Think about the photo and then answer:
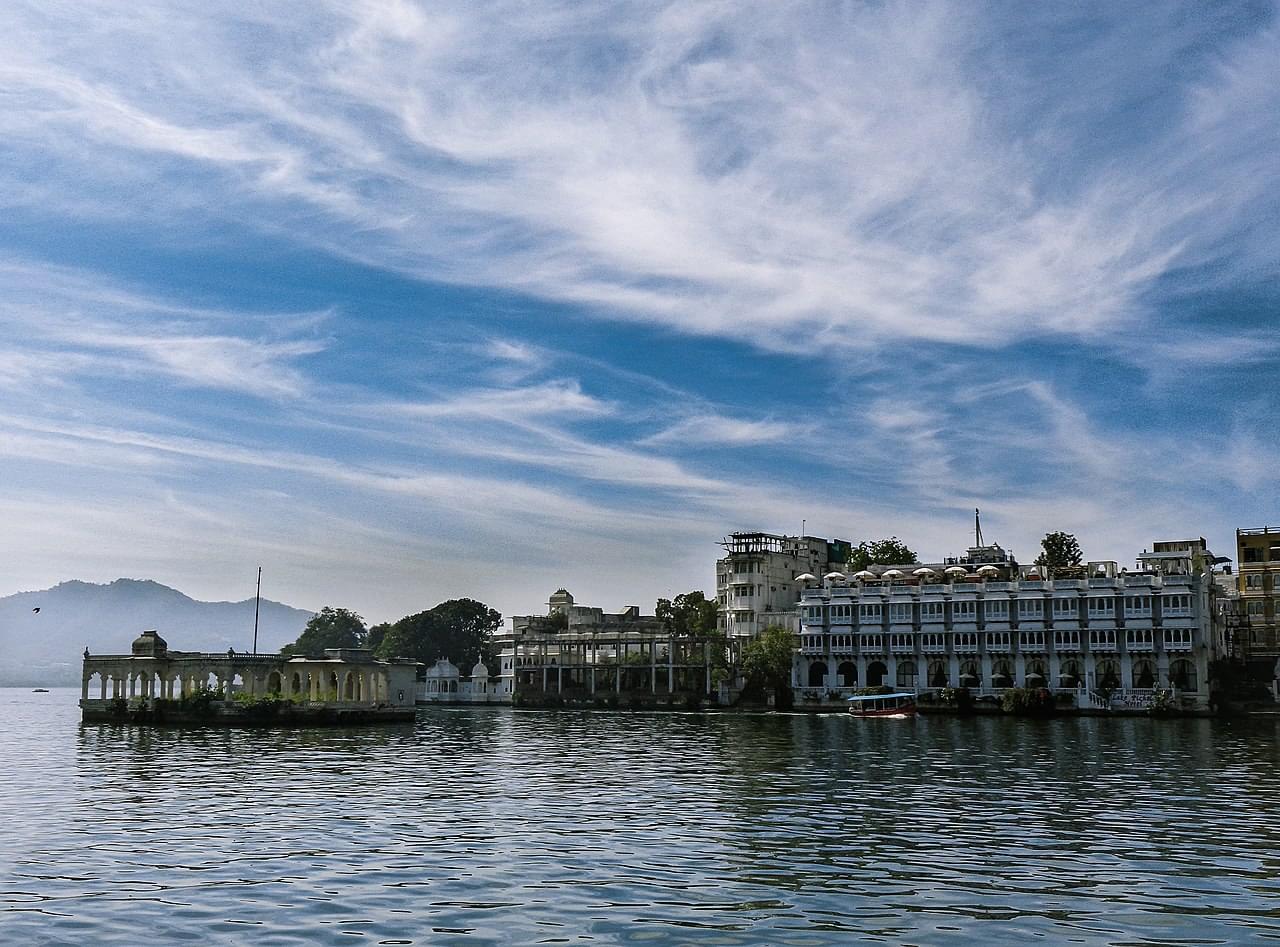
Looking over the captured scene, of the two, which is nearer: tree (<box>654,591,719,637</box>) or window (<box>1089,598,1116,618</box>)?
window (<box>1089,598,1116,618</box>)

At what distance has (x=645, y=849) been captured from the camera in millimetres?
30969

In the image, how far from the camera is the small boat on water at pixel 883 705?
112m

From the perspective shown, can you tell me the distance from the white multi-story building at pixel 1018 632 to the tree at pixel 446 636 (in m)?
68.6

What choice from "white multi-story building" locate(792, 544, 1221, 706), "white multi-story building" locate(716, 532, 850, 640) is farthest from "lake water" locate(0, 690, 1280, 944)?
"white multi-story building" locate(716, 532, 850, 640)

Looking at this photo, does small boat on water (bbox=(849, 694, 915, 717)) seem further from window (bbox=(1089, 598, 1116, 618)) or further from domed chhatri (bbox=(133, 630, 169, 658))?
domed chhatri (bbox=(133, 630, 169, 658))

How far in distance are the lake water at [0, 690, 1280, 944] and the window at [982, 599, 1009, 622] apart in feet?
217

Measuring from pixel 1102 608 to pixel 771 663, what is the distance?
3538cm

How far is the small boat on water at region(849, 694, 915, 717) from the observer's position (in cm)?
11162

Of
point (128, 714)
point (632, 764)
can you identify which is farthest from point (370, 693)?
point (632, 764)

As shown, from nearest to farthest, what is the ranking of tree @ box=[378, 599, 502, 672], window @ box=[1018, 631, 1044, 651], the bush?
the bush
window @ box=[1018, 631, 1044, 651]
tree @ box=[378, 599, 502, 672]

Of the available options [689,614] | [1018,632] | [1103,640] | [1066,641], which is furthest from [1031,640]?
[689,614]

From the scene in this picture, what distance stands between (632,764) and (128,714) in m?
59.9

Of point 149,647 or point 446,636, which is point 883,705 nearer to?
point 149,647

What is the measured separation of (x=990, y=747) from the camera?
6944 centimetres
